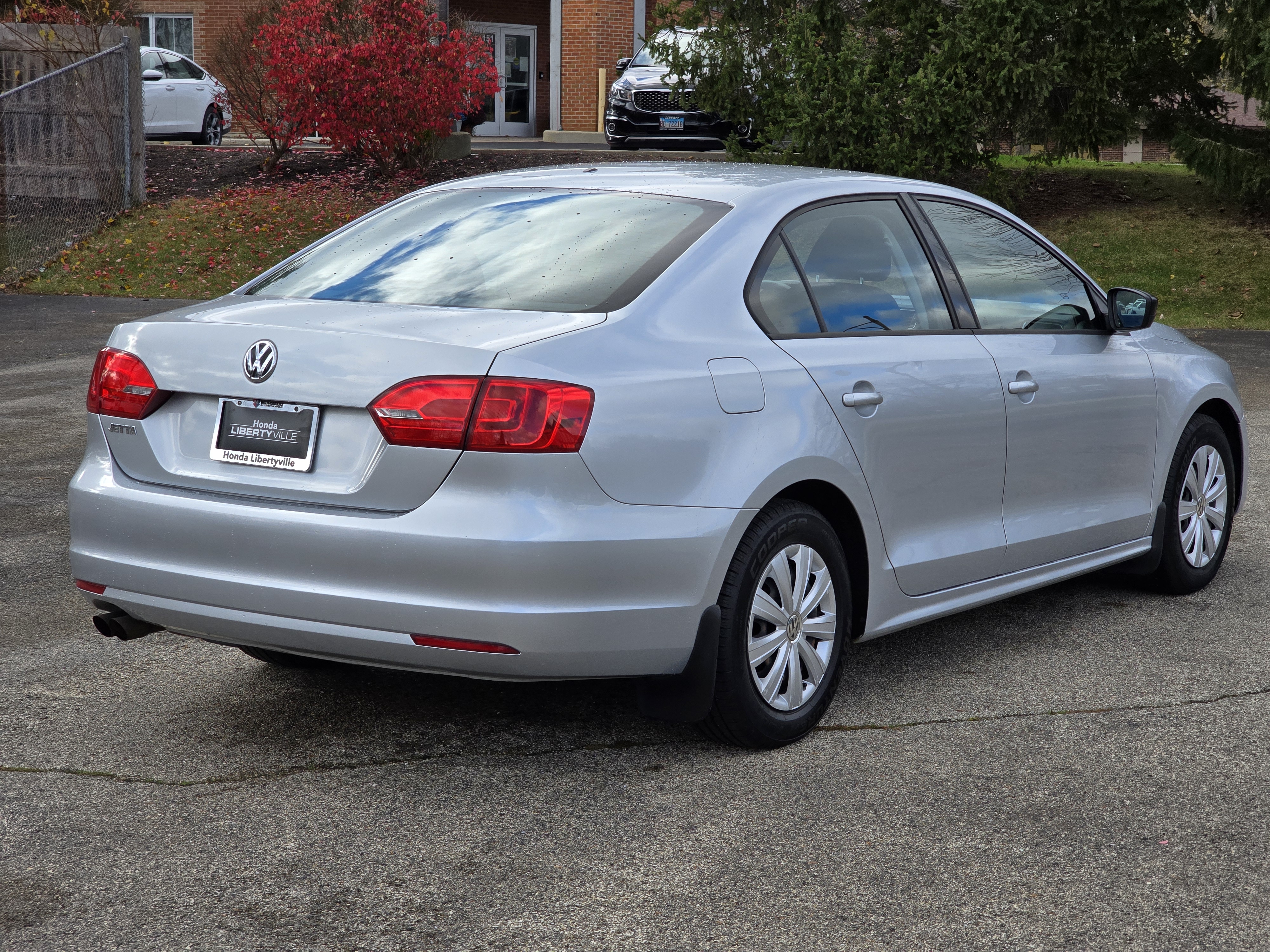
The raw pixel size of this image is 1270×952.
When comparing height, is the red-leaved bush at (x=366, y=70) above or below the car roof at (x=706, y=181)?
above

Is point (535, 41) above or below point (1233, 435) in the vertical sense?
above

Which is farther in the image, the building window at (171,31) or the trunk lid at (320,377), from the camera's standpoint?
the building window at (171,31)

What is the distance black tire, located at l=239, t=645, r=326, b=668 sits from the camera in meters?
4.89

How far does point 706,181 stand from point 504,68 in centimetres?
3415

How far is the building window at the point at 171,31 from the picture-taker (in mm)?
36844

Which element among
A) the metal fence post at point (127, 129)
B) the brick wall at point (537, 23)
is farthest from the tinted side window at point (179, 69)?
the brick wall at point (537, 23)

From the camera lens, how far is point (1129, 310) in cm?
569

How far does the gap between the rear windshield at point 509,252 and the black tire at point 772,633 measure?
2.42ft

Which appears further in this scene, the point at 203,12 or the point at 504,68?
the point at 504,68

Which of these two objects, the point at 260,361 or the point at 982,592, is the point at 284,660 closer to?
the point at 260,361

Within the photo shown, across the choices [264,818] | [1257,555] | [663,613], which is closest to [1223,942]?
[663,613]

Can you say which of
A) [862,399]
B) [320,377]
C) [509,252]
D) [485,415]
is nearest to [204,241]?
[509,252]

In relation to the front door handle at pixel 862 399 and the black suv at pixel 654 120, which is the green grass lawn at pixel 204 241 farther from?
the front door handle at pixel 862 399

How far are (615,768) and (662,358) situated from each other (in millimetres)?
1138
